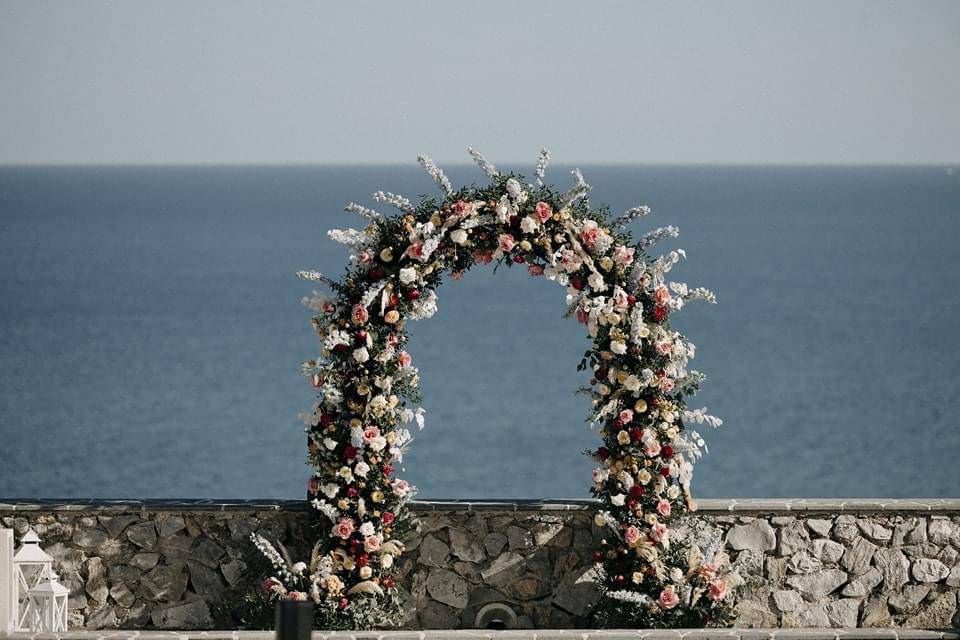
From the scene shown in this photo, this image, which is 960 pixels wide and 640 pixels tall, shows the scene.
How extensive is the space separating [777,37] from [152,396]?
2020 inches

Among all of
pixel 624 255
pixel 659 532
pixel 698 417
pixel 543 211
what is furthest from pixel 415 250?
pixel 659 532

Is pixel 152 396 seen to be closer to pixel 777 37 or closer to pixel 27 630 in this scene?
pixel 27 630

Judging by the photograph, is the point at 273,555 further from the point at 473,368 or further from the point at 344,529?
the point at 473,368

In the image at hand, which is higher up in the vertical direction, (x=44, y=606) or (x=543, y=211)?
(x=543, y=211)

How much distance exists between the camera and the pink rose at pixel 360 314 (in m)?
13.9

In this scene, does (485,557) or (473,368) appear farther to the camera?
(473,368)

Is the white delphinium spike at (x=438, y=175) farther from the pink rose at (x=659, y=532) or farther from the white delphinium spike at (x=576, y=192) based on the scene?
the pink rose at (x=659, y=532)

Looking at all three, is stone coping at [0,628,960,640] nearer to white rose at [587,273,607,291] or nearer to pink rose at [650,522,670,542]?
pink rose at [650,522,670,542]

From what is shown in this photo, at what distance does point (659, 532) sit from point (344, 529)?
224 centimetres

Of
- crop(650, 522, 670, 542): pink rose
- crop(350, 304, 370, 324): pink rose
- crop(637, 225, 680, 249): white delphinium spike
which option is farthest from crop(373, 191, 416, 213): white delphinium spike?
crop(650, 522, 670, 542): pink rose

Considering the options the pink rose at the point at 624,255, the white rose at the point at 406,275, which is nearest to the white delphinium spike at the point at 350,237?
the white rose at the point at 406,275

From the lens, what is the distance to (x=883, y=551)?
14.2m

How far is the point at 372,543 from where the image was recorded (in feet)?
45.0

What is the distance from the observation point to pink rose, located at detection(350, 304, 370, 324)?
1386 cm
